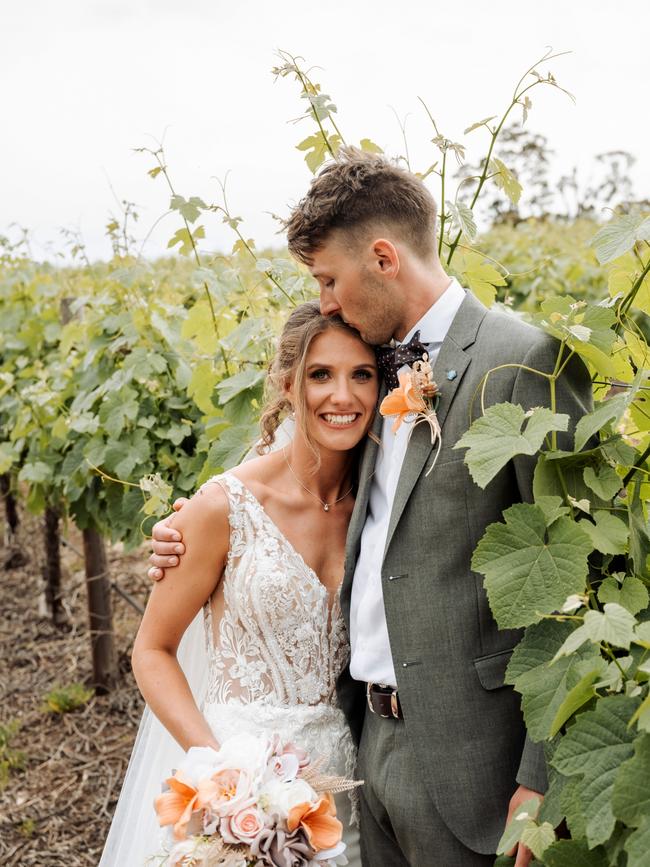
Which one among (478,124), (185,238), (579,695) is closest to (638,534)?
(579,695)

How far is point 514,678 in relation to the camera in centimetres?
183

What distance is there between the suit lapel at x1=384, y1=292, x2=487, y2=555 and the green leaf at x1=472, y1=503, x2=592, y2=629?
42 cm

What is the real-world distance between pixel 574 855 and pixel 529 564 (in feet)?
1.71

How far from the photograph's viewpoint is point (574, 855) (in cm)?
161

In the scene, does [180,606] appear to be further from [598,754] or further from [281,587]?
[598,754]

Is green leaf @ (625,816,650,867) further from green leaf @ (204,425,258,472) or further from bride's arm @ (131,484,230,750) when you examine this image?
green leaf @ (204,425,258,472)

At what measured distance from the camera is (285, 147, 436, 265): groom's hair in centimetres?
242

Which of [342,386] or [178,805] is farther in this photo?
[342,386]

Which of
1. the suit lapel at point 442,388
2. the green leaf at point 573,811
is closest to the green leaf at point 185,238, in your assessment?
the suit lapel at point 442,388

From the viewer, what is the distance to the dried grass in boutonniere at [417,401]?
221cm

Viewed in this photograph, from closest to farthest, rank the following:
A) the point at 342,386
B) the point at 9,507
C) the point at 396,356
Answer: the point at 396,356, the point at 342,386, the point at 9,507

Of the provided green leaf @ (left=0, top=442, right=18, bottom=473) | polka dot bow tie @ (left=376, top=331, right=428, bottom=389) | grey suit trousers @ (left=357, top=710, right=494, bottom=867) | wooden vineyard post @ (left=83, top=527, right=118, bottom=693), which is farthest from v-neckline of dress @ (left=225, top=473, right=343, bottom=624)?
wooden vineyard post @ (left=83, top=527, right=118, bottom=693)

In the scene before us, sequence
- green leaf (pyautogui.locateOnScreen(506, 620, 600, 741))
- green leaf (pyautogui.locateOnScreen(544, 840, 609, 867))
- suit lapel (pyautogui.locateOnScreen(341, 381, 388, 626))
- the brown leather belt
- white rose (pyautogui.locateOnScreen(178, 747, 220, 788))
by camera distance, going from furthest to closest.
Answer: suit lapel (pyautogui.locateOnScreen(341, 381, 388, 626)) < the brown leather belt < white rose (pyautogui.locateOnScreen(178, 747, 220, 788)) < green leaf (pyautogui.locateOnScreen(506, 620, 600, 741)) < green leaf (pyautogui.locateOnScreen(544, 840, 609, 867))

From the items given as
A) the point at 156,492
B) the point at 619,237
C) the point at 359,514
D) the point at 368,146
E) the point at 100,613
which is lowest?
the point at 100,613
